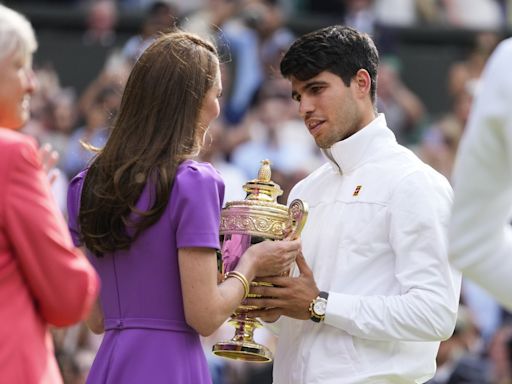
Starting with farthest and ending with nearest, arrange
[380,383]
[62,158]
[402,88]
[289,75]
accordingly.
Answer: [402,88] < [62,158] < [289,75] < [380,383]

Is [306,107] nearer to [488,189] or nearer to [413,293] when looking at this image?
[413,293]

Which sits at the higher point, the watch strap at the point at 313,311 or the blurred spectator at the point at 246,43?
the watch strap at the point at 313,311

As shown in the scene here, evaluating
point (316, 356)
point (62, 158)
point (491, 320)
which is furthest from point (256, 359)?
point (62, 158)

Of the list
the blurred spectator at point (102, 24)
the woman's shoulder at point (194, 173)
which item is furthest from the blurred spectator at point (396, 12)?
the woman's shoulder at point (194, 173)

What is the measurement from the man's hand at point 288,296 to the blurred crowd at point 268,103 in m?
3.98

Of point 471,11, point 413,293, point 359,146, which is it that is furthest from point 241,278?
point 471,11

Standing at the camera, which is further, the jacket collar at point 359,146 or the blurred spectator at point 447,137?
the blurred spectator at point 447,137

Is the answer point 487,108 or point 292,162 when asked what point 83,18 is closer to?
point 292,162

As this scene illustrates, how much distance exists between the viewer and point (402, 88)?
12.3 metres

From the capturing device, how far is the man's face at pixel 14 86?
355 cm

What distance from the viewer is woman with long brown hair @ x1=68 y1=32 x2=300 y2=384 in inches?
161

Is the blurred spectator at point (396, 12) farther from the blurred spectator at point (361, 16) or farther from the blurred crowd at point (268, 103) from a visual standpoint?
the blurred spectator at point (361, 16)

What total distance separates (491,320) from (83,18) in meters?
5.17

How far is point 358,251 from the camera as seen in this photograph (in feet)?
15.1
